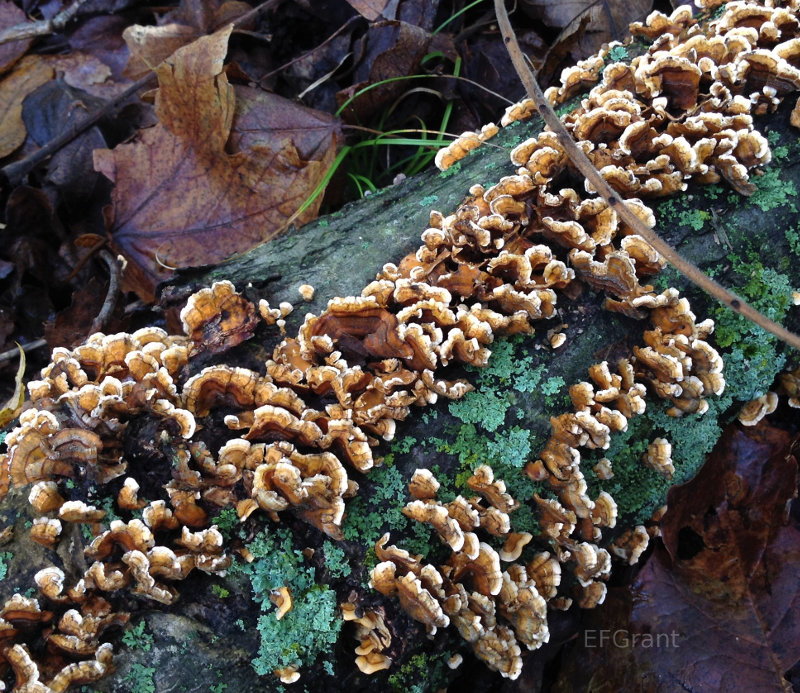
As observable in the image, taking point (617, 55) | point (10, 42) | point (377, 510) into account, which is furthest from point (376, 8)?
point (377, 510)

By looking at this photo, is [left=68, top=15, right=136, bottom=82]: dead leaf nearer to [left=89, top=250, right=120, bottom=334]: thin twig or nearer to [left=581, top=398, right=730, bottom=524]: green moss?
[left=89, top=250, right=120, bottom=334]: thin twig

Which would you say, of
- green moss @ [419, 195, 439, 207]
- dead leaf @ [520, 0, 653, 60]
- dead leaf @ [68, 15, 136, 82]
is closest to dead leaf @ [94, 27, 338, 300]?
green moss @ [419, 195, 439, 207]

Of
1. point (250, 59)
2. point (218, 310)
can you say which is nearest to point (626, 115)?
point (218, 310)

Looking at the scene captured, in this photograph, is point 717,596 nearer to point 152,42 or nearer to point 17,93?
point 152,42

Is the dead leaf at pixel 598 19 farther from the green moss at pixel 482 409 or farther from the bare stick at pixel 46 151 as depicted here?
the bare stick at pixel 46 151

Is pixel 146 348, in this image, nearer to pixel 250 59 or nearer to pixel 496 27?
pixel 250 59

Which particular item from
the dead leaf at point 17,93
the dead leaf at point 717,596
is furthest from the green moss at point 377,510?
the dead leaf at point 17,93
